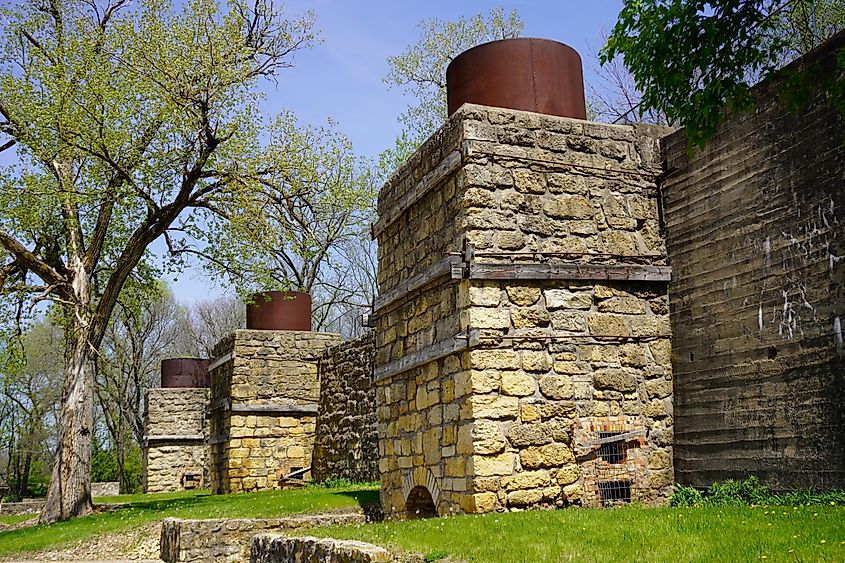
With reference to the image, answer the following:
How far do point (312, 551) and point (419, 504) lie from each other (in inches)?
115

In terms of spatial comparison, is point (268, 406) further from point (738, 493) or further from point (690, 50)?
point (690, 50)

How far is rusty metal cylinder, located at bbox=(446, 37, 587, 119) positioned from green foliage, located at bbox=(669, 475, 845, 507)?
3.84 meters

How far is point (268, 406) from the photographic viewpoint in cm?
1822

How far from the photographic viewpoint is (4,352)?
16812 mm

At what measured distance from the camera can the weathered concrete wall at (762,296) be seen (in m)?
6.77

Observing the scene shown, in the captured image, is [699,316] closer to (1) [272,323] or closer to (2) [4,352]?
(1) [272,323]

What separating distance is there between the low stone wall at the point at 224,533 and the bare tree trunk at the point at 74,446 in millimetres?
5380

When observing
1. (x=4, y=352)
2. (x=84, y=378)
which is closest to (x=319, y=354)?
(x=84, y=378)

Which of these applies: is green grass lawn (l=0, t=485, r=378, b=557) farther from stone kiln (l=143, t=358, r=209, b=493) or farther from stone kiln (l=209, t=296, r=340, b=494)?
stone kiln (l=143, t=358, r=209, b=493)

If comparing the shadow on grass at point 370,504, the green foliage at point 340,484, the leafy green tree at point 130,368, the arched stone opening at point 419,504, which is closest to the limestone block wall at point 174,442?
the leafy green tree at point 130,368

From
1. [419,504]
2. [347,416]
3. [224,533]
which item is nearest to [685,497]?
[419,504]

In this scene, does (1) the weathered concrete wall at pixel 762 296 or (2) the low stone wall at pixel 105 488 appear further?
(2) the low stone wall at pixel 105 488

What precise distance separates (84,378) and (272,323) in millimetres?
4374

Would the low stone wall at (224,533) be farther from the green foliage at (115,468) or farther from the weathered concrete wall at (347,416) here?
the green foliage at (115,468)
